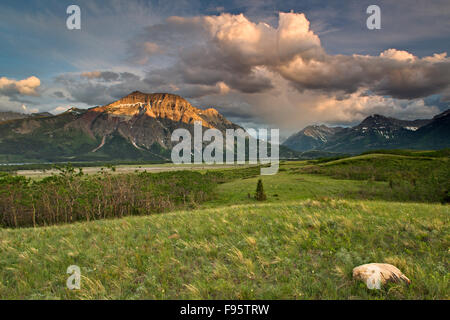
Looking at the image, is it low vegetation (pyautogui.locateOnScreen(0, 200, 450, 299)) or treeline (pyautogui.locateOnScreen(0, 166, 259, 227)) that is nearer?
low vegetation (pyautogui.locateOnScreen(0, 200, 450, 299))

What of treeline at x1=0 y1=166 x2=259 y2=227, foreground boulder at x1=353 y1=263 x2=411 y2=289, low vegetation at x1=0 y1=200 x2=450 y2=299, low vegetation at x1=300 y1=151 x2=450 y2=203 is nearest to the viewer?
foreground boulder at x1=353 y1=263 x2=411 y2=289

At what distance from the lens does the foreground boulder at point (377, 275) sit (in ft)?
19.4

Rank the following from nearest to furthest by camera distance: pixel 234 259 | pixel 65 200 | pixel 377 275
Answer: pixel 377 275 < pixel 234 259 < pixel 65 200

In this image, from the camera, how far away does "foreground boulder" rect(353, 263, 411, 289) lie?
19.4 feet

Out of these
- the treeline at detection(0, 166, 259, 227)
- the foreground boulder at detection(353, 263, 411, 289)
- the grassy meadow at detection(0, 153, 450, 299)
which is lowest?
the treeline at detection(0, 166, 259, 227)

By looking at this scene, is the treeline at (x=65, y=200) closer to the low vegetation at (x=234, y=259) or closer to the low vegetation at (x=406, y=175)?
the low vegetation at (x=234, y=259)

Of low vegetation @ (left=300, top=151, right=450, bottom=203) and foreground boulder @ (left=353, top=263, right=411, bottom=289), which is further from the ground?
foreground boulder @ (left=353, top=263, right=411, bottom=289)

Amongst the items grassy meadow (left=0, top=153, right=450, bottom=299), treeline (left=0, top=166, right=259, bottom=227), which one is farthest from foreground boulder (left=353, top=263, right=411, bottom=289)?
treeline (left=0, top=166, right=259, bottom=227)

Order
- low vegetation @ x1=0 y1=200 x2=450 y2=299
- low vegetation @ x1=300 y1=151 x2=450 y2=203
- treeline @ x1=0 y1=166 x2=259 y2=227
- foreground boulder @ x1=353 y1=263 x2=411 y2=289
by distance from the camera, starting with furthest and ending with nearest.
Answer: low vegetation @ x1=300 y1=151 x2=450 y2=203, treeline @ x1=0 y1=166 x2=259 y2=227, low vegetation @ x1=0 y1=200 x2=450 y2=299, foreground boulder @ x1=353 y1=263 x2=411 y2=289

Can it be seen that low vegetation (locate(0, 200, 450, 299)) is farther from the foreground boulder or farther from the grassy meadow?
the foreground boulder

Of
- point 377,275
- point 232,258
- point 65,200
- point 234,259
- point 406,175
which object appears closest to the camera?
point 377,275

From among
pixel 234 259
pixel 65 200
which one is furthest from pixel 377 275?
pixel 65 200

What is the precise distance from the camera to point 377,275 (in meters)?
6.08

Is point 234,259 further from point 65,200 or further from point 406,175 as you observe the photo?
point 406,175
